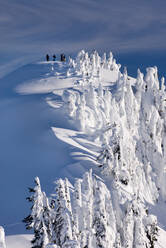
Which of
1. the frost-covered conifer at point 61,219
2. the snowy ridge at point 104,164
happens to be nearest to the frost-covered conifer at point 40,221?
the snowy ridge at point 104,164

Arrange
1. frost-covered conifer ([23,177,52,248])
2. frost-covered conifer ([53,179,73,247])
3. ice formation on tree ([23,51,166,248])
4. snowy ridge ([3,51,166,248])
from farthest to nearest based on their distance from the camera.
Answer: ice formation on tree ([23,51,166,248])
snowy ridge ([3,51,166,248])
frost-covered conifer ([23,177,52,248])
frost-covered conifer ([53,179,73,247])

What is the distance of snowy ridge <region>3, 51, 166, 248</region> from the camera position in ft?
53.6

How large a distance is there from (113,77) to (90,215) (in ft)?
231

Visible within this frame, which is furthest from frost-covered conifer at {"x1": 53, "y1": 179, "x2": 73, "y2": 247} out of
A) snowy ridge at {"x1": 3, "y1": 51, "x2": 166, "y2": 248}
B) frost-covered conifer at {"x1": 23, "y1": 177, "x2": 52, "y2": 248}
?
frost-covered conifer at {"x1": 23, "y1": 177, "x2": 52, "y2": 248}

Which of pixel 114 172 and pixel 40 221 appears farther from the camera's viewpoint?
pixel 114 172

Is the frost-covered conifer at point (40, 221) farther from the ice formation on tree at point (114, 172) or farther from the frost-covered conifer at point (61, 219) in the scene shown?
the frost-covered conifer at point (61, 219)

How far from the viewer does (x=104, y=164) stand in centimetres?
2941

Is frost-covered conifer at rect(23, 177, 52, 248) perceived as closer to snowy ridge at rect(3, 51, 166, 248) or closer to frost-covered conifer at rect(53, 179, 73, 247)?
snowy ridge at rect(3, 51, 166, 248)

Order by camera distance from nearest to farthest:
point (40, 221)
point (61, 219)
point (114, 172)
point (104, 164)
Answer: point (40, 221) < point (61, 219) < point (114, 172) < point (104, 164)

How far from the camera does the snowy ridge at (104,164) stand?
643 inches

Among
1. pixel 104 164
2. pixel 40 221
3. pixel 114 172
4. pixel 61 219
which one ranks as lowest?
pixel 114 172

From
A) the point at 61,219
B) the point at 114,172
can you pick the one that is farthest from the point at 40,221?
the point at 114,172

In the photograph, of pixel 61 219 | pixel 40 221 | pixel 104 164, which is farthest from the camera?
pixel 104 164

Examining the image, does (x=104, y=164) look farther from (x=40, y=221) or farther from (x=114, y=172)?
(x=40, y=221)
